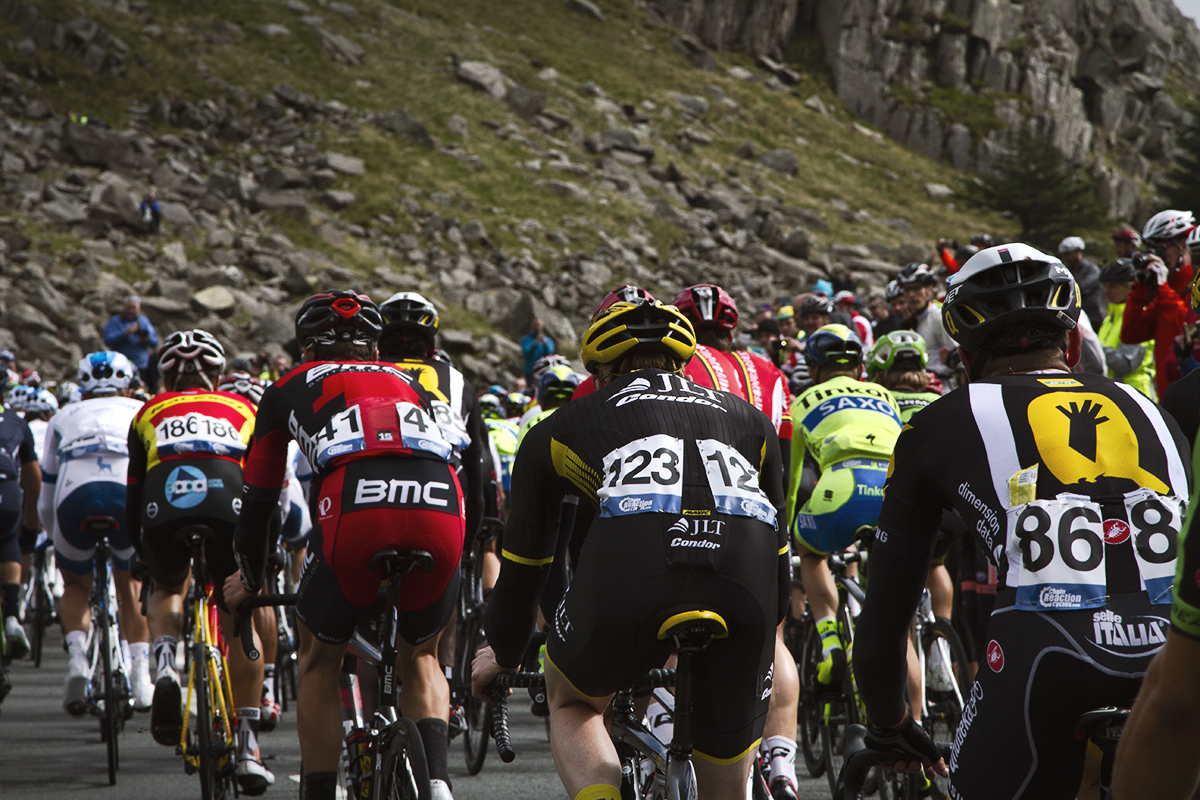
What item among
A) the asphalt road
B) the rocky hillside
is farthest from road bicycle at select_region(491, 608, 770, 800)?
the rocky hillside

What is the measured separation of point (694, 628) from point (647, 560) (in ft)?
0.69

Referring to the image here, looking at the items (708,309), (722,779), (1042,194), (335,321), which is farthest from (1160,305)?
(1042,194)

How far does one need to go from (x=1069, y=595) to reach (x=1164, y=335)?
6634 millimetres

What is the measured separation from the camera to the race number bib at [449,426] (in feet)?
16.3

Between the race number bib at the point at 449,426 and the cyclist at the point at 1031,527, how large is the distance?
233cm

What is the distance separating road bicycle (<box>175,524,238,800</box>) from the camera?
598 centimetres

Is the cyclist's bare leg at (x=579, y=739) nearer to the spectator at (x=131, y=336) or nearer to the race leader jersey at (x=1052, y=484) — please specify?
the race leader jersey at (x=1052, y=484)

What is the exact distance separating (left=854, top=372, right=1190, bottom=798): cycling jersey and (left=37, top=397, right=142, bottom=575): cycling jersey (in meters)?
6.09

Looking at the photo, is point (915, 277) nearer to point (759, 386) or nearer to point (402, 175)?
point (759, 386)

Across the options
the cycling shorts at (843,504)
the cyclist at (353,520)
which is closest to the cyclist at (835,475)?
the cycling shorts at (843,504)

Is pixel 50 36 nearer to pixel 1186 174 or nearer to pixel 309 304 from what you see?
pixel 1186 174

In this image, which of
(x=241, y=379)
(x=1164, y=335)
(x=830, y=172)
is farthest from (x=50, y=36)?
(x=1164, y=335)

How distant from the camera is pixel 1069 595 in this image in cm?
259

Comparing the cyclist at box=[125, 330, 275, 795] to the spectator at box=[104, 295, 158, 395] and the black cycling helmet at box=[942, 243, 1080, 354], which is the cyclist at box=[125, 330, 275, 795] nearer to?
the black cycling helmet at box=[942, 243, 1080, 354]
